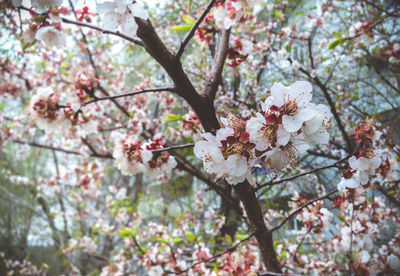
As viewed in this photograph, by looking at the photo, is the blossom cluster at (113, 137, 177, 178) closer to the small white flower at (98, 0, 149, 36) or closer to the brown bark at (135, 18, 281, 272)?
the brown bark at (135, 18, 281, 272)

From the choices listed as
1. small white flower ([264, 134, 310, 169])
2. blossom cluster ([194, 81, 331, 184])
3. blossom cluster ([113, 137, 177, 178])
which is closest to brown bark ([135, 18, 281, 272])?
blossom cluster ([194, 81, 331, 184])

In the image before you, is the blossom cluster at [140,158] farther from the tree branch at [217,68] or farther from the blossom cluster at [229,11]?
the blossom cluster at [229,11]

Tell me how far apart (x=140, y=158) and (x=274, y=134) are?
671mm

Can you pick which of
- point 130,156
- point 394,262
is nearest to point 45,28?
point 130,156

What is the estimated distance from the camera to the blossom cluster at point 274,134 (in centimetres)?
63

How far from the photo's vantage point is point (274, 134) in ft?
2.07

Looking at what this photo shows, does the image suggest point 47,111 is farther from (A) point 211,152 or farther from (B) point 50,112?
(A) point 211,152

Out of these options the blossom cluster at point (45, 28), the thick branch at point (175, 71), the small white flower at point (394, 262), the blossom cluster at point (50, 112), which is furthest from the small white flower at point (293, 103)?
the small white flower at point (394, 262)

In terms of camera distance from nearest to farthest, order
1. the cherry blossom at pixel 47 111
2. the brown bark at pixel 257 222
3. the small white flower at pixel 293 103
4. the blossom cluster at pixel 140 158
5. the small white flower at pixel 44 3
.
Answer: the small white flower at pixel 293 103
the small white flower at pixel 44 3
the brown bark at pixel 257 222
the blossom cluster at pixel 140 158
the cherry blossom at pixel 47 111

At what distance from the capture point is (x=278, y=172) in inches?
27.8

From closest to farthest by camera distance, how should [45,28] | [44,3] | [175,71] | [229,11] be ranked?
[44,3] → [175,71] → [45,28] → [229,11]

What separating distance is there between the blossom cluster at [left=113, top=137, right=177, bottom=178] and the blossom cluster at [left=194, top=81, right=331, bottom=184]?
45cm

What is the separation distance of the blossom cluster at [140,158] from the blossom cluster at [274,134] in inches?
17.7

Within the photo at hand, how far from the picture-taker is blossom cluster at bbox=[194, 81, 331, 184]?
0.63m
